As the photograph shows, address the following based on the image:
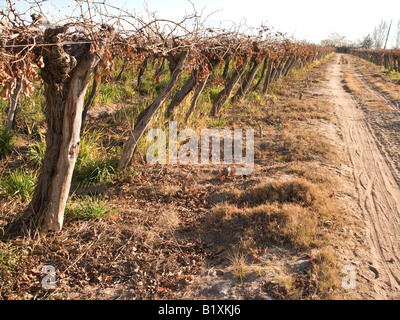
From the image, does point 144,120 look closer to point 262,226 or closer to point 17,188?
point 17,188

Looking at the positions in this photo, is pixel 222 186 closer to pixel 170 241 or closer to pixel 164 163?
pixel 164 163

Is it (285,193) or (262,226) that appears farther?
(285,193)

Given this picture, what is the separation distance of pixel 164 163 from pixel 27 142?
2.58m

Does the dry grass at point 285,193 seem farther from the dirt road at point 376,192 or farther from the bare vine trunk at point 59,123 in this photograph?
the bare vine trunk at point 59,123

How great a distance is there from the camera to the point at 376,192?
5.64m

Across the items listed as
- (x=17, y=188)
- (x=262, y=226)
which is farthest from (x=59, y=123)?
(x=262, y=226)

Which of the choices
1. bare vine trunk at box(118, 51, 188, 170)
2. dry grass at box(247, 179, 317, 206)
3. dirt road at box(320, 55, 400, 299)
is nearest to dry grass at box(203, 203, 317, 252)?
dry grass at box(247, 179, 317, 206)

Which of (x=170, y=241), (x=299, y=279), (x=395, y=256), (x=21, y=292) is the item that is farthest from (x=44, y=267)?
(x=395, y=256)

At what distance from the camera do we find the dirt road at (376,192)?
11.8 feet

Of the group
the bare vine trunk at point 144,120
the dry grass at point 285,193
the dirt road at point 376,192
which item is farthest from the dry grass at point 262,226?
the bare vine trunk at point 144,120

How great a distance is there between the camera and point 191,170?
605cm

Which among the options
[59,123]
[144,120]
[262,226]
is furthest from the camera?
[144,120]

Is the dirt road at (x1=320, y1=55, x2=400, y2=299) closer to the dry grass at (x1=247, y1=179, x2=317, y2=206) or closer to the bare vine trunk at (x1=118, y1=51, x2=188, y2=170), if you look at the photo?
the dry grass at (x1=247, y1=179, x2=317, y2=206)

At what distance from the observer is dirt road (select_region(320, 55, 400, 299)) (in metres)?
3.60
